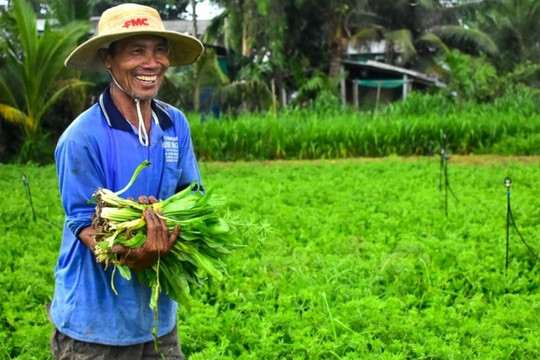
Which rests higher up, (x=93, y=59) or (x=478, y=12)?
(x=478, y=12)

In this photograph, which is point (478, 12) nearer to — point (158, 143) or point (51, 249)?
point (51, 249)

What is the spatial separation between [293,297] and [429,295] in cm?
97

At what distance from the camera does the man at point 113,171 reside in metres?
2.33

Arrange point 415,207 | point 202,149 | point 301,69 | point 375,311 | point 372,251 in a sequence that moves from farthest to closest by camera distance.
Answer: point 301,69
point 202,149
point 415,207
point 372,251
point 375,311

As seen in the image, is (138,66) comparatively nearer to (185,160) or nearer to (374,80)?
(185,160)

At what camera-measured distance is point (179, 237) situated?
92.4 inches

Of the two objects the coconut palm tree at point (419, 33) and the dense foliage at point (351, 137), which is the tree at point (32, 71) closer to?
the dense foliage at point (351, 137)

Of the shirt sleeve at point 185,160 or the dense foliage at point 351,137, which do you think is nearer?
the shirt sleeve at point 185,160

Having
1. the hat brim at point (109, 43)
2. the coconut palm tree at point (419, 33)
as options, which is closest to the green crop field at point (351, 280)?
the hat brim at point (109, 43)

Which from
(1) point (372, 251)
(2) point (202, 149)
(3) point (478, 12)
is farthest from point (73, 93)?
(3) point (478, 12)

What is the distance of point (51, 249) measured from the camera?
609cm

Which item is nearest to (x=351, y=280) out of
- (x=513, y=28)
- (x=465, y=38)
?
(x=465, y=38)

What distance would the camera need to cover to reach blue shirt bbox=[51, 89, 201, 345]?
2316mm

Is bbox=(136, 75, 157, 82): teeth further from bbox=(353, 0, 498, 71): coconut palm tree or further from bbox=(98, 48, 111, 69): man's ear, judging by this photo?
bbox=(353, 0, 498, 71): coconut palm tree
